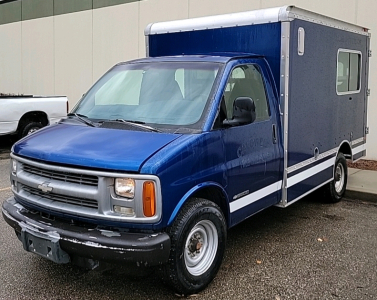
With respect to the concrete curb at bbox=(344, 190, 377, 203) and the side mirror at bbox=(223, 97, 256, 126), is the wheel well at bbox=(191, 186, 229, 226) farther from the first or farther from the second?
the concrete curb at bbox=(344, 190, 377, 203)

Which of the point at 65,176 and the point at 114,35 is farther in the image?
the point at 114,35

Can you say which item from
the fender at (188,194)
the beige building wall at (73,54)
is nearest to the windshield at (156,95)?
the fender at (188,194)

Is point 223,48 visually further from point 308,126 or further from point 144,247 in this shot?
point 144,247

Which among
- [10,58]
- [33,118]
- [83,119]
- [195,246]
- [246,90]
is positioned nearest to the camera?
[195,246]

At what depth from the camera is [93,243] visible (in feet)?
11.7

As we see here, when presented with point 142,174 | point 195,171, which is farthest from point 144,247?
point 195,171

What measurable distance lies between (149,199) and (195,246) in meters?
0.82

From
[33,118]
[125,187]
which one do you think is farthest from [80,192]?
[33,118]

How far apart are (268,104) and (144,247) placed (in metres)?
2.34

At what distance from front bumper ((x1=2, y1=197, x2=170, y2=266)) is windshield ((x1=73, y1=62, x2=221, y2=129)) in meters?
1.14

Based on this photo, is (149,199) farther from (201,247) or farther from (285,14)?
(285,14)

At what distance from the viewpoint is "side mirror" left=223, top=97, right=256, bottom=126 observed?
4.32 metres

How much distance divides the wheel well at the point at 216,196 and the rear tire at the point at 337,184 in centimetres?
307

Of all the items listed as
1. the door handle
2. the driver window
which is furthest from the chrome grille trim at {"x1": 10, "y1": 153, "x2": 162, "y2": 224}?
the door handle
